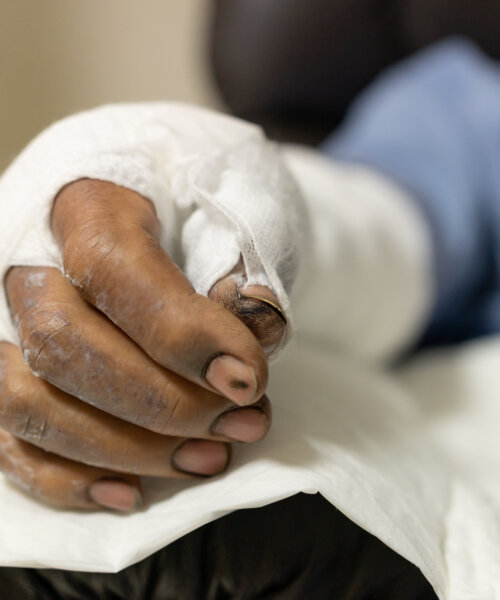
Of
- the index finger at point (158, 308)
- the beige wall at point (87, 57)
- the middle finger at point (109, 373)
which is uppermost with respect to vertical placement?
the index finger at point (158, 308)

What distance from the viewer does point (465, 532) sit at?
349mm

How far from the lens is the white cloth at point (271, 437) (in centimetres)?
31

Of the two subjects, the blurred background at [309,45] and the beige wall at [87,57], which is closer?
the blurred background at [309,45]

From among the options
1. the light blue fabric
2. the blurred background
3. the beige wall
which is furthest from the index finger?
the beige wall

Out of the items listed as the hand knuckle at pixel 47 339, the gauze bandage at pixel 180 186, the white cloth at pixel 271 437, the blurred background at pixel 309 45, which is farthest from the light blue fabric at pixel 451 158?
the hand knuckle at pixel 47 339

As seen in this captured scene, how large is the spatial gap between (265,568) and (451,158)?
2.00 feet

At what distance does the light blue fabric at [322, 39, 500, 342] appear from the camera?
759mm

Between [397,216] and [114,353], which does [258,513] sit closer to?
[114,353]

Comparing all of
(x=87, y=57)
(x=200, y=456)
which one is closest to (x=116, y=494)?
(x=200, y=456)

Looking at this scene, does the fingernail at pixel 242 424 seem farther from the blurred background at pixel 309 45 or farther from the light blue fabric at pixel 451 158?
the blurred background at pixel 309 45

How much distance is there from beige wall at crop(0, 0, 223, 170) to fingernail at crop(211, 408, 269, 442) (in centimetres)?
119

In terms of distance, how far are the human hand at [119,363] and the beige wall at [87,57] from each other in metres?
1.16

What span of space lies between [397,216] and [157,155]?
385 mm

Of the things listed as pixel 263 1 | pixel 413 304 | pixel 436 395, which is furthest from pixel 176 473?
pixel 263 1
